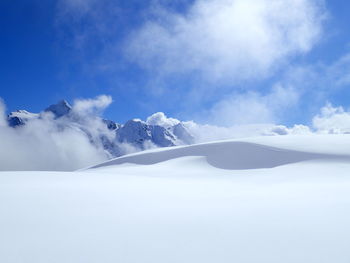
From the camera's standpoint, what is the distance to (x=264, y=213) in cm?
561

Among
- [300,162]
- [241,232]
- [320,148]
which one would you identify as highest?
[320,148]

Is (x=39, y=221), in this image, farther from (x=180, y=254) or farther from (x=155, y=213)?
(x=180, y=254)

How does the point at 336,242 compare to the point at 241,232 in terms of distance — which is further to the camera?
the point at 241,232

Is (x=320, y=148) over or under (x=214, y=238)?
over

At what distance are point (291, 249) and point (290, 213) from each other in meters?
1.65

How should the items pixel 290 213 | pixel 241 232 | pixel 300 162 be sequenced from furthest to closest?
pixel 300 162
pixel 290 213
pixel 241 232

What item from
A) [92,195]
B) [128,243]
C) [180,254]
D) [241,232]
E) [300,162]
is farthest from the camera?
[300,162]

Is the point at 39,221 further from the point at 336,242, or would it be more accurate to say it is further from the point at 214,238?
the point at 336,242

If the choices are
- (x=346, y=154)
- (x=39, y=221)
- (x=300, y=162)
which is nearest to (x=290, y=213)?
(x=39, y=221)

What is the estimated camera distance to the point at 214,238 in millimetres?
4477

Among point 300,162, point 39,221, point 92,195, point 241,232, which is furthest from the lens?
point 300,162

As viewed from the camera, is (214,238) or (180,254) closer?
(180,254)

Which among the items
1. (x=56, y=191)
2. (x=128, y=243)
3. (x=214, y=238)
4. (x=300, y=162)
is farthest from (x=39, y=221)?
(x=300, y=162)

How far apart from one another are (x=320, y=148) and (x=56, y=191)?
2121 cm
